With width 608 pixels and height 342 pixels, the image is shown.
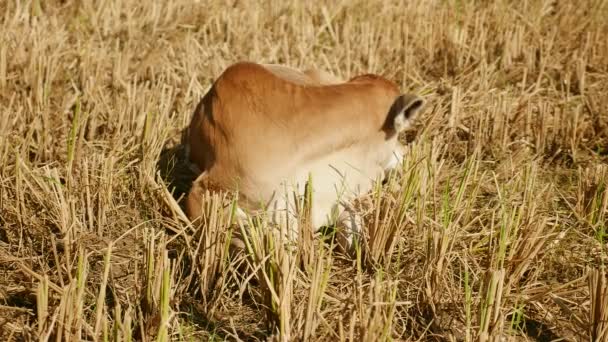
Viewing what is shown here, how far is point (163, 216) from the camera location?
12.4ft

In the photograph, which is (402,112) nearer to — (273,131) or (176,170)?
(273,131)

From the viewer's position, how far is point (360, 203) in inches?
142

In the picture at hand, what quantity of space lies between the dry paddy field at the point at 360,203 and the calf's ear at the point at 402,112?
23cm

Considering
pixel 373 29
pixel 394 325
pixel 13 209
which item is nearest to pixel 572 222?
pixel 394 325

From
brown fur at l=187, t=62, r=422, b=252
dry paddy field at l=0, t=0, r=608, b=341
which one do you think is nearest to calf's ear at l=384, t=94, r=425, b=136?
brown fur at l=187, t=62, r=422, b=252

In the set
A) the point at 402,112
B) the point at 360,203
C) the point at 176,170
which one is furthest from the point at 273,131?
the point at 176,170

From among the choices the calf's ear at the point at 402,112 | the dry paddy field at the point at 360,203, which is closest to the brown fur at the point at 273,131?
the calf's ear at the point at 402,112

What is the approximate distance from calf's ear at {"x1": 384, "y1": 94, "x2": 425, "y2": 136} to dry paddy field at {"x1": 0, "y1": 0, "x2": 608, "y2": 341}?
0.74ft

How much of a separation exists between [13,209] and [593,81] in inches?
161

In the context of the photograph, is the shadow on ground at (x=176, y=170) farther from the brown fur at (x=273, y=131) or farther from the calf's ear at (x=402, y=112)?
the calf's ear at (x=402, y=112)

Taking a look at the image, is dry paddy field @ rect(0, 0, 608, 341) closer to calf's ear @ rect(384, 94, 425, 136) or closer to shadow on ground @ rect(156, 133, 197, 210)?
shadow on ground @ rect(156, 133, 197, 210)

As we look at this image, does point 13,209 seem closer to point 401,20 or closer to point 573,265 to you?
point 573,265

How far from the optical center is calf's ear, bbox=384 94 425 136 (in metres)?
3.65

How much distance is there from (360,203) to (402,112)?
49 cm
